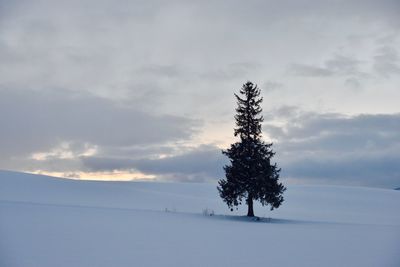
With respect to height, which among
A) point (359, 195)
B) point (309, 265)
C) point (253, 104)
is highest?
point (253, 104)

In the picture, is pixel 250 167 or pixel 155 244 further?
pixel 250 167

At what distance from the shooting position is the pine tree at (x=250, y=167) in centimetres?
2958

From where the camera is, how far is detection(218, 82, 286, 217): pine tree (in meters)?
29.6

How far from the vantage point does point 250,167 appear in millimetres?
30000

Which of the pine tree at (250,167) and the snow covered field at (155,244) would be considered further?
the pine tree at (250,167)

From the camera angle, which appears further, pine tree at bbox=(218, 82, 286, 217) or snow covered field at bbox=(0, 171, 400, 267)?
pine tree at bbox=(218, 82, 286, 217)

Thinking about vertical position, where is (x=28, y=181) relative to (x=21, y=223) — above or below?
above

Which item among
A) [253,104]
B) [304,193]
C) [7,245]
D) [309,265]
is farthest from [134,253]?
[304,193]

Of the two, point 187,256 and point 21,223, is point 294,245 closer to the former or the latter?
point 187,256

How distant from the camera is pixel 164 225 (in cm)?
1784

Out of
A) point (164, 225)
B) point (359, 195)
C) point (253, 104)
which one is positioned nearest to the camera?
point (164, 225)

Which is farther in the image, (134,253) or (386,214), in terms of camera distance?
(386,214)

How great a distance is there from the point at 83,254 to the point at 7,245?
6.76ft

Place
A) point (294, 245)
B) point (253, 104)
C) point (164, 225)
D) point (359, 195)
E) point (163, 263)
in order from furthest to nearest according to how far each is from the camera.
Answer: point (359, 195) < point (253, 104) < point (164, 225) < point (294, 245) < point (163, 263)
